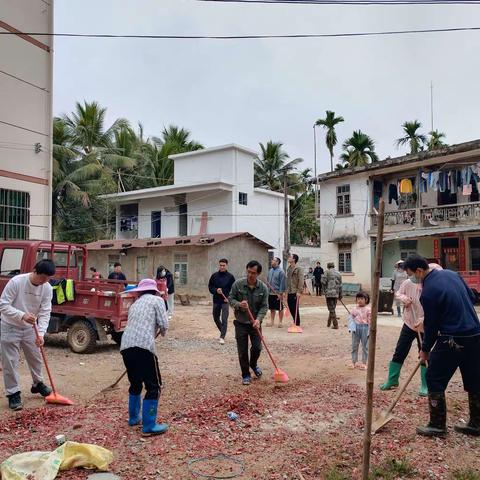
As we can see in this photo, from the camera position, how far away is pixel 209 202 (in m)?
26.3

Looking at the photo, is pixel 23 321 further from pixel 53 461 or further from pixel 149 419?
pixel 53 461

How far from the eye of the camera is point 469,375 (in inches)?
177

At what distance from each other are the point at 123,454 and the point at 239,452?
99 centimetres

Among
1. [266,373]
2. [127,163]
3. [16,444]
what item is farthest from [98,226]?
[16,444]

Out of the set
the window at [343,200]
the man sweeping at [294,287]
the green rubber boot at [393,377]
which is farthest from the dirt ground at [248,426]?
the window at [343,200]

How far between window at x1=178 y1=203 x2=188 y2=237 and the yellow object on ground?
2382 centimetres

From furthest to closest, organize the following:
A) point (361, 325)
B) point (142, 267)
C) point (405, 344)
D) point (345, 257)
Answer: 1. point (345, 257)
2. point (142, 267)
3. point (361, 325)
4. point (405, 344)

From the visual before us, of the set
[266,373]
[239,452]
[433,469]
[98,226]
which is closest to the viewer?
[433,469]

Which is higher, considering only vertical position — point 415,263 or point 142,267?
point 142,267

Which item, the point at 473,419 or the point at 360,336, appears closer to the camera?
the point at 473,419

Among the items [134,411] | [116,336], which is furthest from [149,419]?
[116,336]

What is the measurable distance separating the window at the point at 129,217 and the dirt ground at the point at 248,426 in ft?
74.2

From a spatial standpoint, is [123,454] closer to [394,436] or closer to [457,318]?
[394,436]

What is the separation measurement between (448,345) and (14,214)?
12.5m
